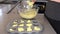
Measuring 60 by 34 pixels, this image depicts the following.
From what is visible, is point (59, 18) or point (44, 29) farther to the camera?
point (59, 18)

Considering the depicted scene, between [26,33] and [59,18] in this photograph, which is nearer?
[26,33]

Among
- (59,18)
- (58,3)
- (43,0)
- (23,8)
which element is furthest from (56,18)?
(43,0)

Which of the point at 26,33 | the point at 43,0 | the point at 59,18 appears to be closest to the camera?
the point at 26,33

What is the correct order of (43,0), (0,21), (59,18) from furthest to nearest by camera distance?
(43,0) < (59,18) < (0,21)

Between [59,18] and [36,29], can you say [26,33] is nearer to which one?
[36,29]

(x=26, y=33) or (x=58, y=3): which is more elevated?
(x=58, y=3)

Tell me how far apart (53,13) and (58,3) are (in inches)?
4.2

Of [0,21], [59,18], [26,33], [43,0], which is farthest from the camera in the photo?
[43,0]

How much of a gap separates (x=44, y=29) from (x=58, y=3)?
0.39m

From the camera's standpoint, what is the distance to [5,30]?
0.82m

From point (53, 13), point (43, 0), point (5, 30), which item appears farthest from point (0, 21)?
point (43, 0)

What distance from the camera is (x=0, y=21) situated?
3.25ft

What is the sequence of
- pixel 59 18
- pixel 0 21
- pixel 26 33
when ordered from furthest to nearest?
pixel 59 18
pixel 0 21
pixel 26 33

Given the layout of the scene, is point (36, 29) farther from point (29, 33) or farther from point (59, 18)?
point (59, 18)
